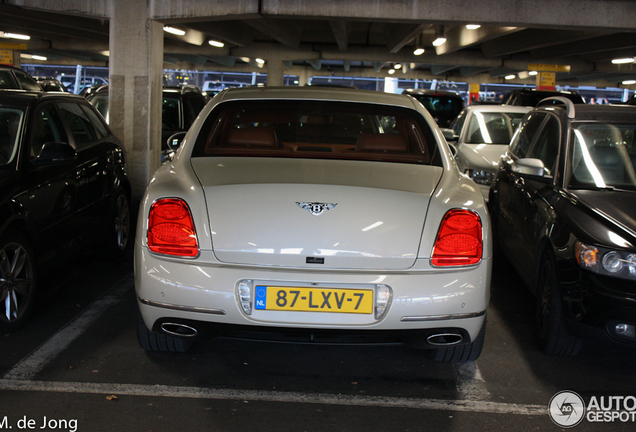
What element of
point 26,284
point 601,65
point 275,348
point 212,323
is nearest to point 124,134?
point 26,284

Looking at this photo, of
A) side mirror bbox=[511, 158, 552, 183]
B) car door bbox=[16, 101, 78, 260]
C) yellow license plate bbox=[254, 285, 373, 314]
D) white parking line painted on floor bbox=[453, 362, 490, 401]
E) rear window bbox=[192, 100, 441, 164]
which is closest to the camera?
yellow license plate bbox=[254, 285, 373, 314]

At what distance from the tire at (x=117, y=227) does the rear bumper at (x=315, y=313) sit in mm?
3087

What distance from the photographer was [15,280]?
4172mm

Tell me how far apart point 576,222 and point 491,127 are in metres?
6.80

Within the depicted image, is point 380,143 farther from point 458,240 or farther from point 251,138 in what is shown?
point 458,240

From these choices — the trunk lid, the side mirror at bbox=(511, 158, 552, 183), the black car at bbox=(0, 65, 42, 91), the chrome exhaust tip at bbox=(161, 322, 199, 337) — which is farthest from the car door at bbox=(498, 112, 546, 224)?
the black car at bbox=(0, 65, 42, 91)

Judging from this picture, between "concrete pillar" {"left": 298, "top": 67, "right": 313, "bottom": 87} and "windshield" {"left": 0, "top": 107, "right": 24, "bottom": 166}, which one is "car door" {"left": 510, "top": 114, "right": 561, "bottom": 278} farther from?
"concrete pillar" {"left": 298, "top": 67, "right": 313, "bottom": 87}

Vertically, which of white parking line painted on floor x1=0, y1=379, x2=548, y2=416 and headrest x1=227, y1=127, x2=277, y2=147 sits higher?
headrest x1=227, y1=127, x2=277, y2=147

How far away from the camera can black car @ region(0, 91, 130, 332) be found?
13.6ft

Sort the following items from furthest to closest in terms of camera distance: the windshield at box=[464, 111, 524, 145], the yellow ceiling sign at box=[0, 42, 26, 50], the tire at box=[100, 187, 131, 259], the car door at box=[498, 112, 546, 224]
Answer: the yellow ceiling sign at box=[0, 42, 26, 50]
the windshield at box=[464, 111, 524, 145]
the tire at box=[100, 187, 131, 259]
the car door at box=[498, 112, 546, 224]

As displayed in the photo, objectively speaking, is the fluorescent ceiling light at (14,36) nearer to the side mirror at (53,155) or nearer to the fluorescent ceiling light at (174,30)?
the fluorescent ceiling light at (174,30)

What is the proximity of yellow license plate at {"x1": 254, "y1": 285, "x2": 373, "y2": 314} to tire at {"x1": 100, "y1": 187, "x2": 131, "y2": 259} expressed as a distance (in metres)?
3.37

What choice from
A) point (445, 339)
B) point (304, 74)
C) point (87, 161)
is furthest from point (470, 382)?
point (304, 74)

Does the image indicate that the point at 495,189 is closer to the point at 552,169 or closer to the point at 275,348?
the point at 552,169
